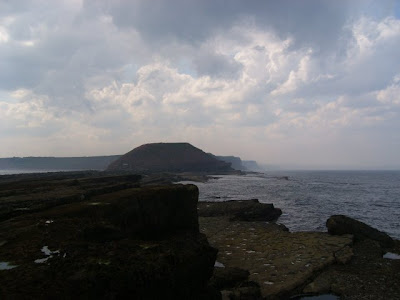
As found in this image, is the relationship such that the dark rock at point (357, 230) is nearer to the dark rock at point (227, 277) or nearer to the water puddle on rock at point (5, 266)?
the dark rock at point (227, 277)

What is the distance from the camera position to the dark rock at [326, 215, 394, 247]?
28172mm

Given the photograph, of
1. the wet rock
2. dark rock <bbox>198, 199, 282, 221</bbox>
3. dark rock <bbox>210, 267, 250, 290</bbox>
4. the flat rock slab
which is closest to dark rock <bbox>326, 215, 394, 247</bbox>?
the flat rock slab

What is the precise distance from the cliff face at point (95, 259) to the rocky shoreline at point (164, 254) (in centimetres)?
3

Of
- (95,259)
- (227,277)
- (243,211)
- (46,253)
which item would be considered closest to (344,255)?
(227,277)

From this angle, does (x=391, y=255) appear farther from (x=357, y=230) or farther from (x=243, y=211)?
(x=243, y=211)

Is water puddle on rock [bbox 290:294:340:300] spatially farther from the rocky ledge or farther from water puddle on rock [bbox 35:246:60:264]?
water puddle on rock [bbox 35:246:60:264]

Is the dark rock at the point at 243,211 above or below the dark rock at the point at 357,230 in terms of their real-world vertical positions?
below

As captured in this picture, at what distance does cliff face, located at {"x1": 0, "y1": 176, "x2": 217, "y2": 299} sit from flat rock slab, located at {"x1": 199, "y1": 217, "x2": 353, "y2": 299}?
629 centimetres

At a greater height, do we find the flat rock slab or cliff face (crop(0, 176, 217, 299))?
cliff face (crop(0, 176, 217, 299))

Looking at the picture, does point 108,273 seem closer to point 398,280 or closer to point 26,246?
point 26,246

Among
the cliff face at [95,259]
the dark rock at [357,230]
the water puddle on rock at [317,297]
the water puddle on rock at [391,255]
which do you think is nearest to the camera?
the cliff face at [95,259]

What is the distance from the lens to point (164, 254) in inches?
463

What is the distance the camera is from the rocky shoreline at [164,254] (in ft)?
31.7

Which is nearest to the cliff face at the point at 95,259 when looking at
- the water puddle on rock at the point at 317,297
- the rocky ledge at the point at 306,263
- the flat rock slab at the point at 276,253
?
the rocky ledge at the point at 306,263
